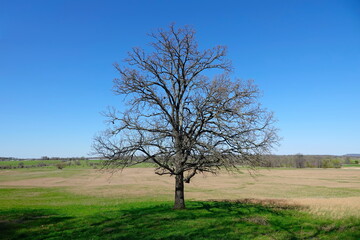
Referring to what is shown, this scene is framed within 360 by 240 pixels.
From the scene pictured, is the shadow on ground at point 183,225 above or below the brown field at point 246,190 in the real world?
above

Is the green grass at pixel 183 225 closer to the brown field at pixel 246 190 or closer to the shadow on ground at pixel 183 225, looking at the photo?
the shadow on ground at pixel 183 225

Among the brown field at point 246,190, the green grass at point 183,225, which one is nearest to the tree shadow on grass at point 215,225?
the green grass at point 183,225

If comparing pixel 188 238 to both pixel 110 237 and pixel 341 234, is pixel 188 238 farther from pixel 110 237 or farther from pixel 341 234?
pixel 341 234

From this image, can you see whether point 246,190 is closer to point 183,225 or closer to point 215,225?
point 215,225

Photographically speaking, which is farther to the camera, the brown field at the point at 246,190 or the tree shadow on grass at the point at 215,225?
the brown field at the point at 246,190

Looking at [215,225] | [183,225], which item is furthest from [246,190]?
[183,225]

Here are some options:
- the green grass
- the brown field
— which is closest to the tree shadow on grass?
the green grass

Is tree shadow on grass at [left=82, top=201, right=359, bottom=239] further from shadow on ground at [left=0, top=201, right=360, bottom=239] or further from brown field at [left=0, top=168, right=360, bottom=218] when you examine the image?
brown field at [left=0, top=168, right=360, bottom=218]

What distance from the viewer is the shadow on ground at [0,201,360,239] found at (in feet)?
34.6

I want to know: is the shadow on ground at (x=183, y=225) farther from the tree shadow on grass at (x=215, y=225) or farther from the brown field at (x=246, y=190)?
the brown field at (x=246, y=190)

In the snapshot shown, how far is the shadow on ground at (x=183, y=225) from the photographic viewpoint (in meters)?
10.6

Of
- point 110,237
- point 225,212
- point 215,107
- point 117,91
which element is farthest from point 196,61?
point 110,237

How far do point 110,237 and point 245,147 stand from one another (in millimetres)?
8020

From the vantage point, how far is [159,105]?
15.5 metres
